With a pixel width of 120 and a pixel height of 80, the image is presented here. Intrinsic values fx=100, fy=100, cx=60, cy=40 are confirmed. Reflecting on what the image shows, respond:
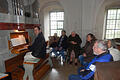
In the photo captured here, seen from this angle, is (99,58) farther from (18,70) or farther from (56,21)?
(56,21)

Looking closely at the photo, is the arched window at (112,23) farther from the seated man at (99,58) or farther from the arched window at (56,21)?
the seated man at (99,58)

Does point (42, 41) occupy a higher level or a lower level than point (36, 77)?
higher

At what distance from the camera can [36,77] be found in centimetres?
318

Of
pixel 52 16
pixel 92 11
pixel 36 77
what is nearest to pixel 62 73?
pixel 36 77

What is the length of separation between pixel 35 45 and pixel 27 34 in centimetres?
153

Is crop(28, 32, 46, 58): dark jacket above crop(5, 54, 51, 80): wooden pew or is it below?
above

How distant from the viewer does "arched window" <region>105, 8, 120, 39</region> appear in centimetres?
826

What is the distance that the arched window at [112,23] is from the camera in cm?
826

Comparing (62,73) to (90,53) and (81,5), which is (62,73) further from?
(81,5)

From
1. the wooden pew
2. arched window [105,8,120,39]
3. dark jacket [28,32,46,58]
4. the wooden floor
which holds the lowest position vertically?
the wooden floor

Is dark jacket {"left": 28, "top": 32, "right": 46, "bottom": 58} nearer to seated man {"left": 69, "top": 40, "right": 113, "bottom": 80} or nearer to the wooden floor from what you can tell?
the wooden floor

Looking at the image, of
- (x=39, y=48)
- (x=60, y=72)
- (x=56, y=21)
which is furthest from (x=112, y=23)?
(x=39, y=48)

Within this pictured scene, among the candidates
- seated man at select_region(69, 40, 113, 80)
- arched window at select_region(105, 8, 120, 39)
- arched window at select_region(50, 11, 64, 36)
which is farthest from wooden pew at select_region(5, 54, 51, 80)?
arched window at select_region(105, 8, 120, 39)

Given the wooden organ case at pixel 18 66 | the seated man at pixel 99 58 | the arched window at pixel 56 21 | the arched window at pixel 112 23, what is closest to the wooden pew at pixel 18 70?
the wooden organ case at pixel 18 66
